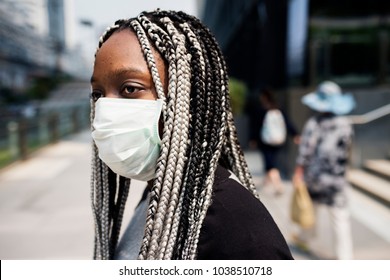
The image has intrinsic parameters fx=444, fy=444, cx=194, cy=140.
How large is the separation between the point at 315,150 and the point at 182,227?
3077 mm

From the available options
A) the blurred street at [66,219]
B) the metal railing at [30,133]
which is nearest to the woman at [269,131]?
the blurred street at [66,219]

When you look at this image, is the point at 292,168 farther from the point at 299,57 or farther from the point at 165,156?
the point at 165,156

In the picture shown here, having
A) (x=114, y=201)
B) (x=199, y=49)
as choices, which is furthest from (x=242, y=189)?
(x=114, y=201)

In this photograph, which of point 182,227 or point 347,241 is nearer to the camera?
point 182,227

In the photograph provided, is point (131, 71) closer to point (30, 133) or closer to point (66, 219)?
point (66, 219)

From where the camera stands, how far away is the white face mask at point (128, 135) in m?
1.20

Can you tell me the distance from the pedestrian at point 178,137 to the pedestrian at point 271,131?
16.4ft

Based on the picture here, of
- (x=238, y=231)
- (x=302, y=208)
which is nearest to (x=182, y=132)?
(x=238, y=231)

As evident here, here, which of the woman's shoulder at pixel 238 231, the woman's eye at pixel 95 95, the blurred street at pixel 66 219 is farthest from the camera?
the blurred street at pixel 66 219

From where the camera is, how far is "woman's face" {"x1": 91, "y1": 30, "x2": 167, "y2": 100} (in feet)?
3.66

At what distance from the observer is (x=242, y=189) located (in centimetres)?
110

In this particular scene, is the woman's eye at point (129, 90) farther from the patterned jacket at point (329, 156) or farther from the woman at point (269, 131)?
the woman at point (269, 131)

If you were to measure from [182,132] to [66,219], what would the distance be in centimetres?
476

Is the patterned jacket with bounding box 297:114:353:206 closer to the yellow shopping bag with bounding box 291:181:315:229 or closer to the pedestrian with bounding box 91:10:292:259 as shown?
the yellow shopping bag with bounding box 291:181:315:229
